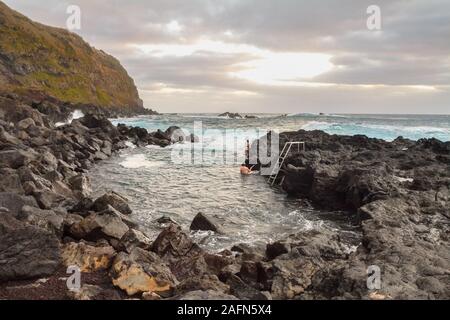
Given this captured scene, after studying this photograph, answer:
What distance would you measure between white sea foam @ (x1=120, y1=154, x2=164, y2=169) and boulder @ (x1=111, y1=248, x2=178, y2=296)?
28.3m

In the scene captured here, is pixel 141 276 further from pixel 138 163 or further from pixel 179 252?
pixel 138 163

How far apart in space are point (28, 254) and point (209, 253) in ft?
19.9

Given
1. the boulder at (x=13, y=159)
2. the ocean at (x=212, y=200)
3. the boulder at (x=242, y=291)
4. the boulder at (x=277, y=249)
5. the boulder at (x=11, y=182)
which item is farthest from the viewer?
the boulder at (x=13, y=159)

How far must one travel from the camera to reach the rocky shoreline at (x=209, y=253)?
35.2 ft

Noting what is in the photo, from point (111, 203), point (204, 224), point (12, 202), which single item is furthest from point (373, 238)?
point (12, 202)

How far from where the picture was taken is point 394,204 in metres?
20.0

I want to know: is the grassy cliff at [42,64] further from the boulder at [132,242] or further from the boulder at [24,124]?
the boulder at [132,242]

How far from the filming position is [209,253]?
589 inches

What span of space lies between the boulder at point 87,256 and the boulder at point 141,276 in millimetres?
1063

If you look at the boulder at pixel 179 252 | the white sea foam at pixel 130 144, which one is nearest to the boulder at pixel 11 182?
the boulder at pixel 179 252

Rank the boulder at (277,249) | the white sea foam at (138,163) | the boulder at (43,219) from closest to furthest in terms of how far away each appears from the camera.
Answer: the boulder at (43,219), the boulder at (277,249), the white sea foam at (138,163)

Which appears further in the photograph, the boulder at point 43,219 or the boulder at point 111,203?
the boulder at point 111,203

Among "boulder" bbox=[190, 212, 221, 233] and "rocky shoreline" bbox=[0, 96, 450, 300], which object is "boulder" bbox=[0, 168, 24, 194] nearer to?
"rocky shoreline" bbox=[0, 96, 450, 300]
